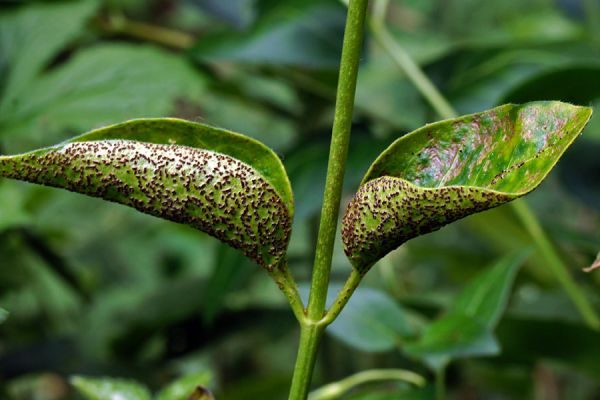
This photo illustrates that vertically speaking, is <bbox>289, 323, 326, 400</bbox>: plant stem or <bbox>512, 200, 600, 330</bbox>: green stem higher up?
<bbox>289, 323, 326, 400</bbox>: plant stem

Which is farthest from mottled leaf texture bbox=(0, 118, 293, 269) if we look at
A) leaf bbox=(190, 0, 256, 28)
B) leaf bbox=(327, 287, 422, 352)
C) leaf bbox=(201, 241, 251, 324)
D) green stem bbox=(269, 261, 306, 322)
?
leaf bbox=(190, 0, 256, 28)

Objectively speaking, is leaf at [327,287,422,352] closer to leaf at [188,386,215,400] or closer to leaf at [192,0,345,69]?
leaf at [188,386,215,400]

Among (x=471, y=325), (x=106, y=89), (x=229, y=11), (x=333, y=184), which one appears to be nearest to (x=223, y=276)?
(x=471, y=325)

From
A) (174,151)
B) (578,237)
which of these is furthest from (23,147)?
(174,151)

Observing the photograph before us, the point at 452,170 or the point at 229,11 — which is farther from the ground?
the point at 229,11

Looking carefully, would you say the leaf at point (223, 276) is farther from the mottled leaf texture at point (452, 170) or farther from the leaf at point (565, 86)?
the mottled leaf texture at point (452, 170)

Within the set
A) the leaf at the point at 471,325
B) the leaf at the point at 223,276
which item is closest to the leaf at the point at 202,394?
the leaf at the point at 471,325

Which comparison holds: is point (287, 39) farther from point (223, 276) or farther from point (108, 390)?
point (108, 390)
